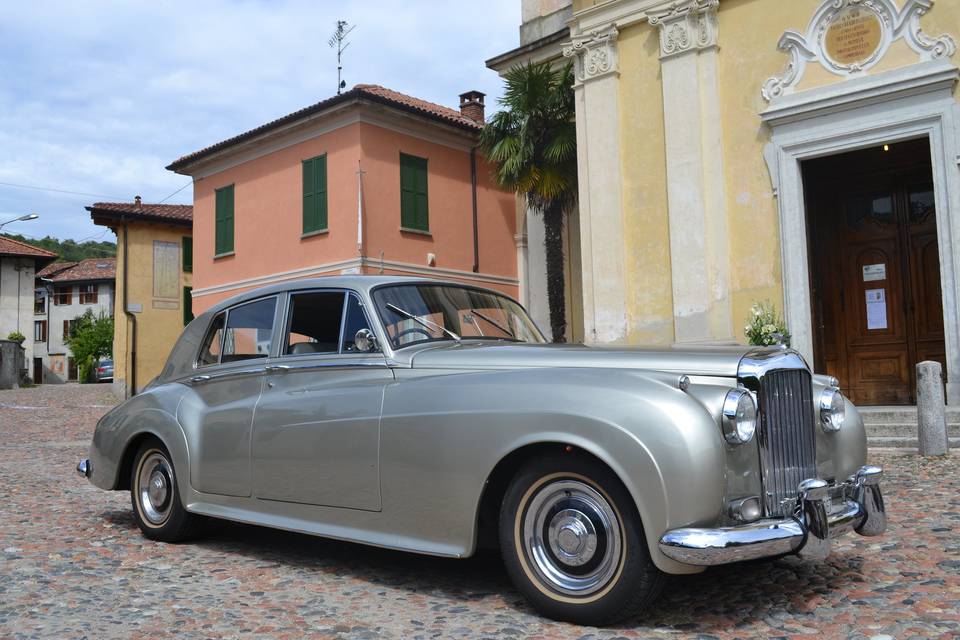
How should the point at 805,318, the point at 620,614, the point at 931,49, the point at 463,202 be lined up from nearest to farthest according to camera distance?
the point at 620,614 → the point at 931,49 → the point at 805,318 → the point at 463,202

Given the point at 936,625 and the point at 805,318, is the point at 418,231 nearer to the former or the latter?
the point at 805,318

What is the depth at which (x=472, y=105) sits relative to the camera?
890 inches

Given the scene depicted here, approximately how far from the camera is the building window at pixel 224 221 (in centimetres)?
2102

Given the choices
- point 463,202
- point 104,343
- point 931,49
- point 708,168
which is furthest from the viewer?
point 104,343

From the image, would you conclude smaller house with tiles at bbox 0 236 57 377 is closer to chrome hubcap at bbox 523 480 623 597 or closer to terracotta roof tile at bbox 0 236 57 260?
terracotta roof tile at bbox 0 236 57 260

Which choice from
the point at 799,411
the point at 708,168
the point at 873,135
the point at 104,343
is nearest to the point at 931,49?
the point at 873,135

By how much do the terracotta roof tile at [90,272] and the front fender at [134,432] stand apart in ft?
192

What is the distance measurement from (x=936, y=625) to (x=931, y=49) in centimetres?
892

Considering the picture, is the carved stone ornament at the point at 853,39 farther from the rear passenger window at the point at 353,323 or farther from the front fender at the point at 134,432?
the front fender at the point at 134,432

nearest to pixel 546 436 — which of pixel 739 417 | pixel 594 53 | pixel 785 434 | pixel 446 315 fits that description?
pixel 739 417

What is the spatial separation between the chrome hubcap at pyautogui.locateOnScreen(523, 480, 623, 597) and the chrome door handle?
1798 mm

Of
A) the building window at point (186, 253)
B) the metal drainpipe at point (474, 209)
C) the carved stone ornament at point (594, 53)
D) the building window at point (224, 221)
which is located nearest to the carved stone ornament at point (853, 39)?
the carved stone ornament at point (594, 53)

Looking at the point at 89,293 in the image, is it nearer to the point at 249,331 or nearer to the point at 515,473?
the point at 249,331

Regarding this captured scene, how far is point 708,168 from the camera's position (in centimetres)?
1162
